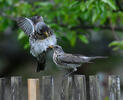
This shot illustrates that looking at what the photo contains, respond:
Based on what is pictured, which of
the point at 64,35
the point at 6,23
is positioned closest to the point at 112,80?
the point at 64,35

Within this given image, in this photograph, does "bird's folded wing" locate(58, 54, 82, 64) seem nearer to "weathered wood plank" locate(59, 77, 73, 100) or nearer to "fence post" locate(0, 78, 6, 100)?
"weathered wood plank" locate(59, 77, 73, 100)

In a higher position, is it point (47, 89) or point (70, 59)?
point (70, 59)

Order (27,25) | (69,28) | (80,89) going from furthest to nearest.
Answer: (69,28) < (27,25) < (80,89)

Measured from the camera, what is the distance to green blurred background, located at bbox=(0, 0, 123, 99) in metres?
5.79

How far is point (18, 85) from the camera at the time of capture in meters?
3.40

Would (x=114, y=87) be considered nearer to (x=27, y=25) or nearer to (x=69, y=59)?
(x=69, y=59)

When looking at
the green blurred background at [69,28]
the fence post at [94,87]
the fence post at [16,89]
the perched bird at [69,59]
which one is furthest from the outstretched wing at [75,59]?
the green blurred background at [69,28]

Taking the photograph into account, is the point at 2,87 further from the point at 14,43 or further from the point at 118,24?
the point at 14,43

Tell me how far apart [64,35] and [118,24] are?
2136 mm

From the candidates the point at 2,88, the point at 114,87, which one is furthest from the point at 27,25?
the point at 114,87

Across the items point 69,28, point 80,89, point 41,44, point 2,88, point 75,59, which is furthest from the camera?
point 69,28

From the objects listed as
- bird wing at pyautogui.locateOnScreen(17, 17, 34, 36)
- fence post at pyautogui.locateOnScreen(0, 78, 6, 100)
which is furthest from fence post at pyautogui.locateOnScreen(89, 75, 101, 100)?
bird wing at pyautogui.locateOnScreen(17, 17, 34, 36)

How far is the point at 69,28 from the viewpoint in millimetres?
6539

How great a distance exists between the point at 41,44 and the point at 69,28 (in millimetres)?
1730
